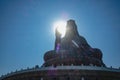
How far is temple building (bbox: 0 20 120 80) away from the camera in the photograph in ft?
119

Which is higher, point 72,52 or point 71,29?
point 71,29

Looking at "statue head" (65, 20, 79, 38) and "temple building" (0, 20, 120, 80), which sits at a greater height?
"statue head" (65, 20, 79, 38)

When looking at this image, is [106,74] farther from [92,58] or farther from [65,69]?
[92,58]

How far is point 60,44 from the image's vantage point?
5441 cm

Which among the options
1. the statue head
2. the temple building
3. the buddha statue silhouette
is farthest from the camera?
the statue head

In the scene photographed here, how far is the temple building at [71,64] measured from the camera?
119ft

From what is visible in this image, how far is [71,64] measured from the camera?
43.8 m

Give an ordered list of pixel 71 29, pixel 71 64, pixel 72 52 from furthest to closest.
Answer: pixel 71 29, pixel 72 52, pixel 71 64

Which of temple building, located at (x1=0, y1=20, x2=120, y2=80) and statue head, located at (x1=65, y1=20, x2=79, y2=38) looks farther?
statue head, located at (x1=65, y1=20, x2=79, y2=38)

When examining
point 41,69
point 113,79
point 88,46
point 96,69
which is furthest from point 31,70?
point 88,46

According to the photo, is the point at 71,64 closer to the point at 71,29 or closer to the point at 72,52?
the point at 72,52

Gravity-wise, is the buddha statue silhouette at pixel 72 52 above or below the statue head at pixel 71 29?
below

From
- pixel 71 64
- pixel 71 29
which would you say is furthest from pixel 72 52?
pixel 71 29

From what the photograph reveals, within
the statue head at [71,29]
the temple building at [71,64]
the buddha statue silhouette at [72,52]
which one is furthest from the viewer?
the statue head at [71,29]
